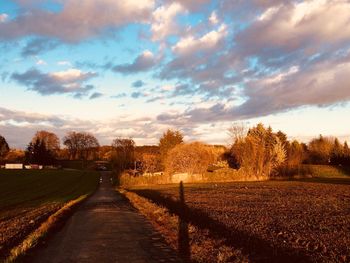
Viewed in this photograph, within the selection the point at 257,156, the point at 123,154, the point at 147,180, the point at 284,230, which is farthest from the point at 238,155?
the point at 284,230

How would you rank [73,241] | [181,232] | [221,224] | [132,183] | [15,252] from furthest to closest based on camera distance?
[132,183] < [221,224] < [181,232] < [73,241] < [15,252]

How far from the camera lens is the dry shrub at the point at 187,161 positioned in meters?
70.0

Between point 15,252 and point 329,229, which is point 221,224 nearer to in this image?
point 329,229

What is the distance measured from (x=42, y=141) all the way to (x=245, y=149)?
322 feet

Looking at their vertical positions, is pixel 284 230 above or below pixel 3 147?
below

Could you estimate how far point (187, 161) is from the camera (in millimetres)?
70250

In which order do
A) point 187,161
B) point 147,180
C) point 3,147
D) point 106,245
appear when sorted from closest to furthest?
1. point 106,245
2. point 147,180
3. point 187,161
4. point 3,147

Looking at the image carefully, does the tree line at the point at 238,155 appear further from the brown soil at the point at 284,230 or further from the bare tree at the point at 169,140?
the brown soil at the point at 284,230

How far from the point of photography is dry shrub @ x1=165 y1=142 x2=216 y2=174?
70.0m

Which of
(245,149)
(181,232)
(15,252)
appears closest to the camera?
(15,252)

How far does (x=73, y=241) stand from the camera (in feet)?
41.1

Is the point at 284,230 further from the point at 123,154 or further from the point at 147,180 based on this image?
the point at 123,154

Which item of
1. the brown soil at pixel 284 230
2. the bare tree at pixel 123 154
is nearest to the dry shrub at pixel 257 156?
the bare tree at pixel 123 154

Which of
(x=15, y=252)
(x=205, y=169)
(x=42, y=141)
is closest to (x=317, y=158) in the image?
(x=205, y=169)
